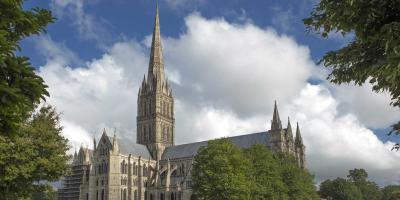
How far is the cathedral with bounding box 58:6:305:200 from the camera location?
104625 millimetres

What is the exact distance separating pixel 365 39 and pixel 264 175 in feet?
158

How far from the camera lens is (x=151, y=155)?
120438 mm

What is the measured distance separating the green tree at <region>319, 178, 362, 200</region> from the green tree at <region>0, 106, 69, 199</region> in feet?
315

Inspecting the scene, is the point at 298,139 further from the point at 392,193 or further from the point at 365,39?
the point at 365,39

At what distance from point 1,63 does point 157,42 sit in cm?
12188

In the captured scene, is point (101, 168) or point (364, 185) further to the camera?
point (364, 185)

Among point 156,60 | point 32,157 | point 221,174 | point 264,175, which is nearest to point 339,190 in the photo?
point 156,60

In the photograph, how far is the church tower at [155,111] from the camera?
4751 inches

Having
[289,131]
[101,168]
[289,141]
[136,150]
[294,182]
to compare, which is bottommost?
[294,182]

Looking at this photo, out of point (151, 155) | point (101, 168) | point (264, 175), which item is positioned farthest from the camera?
point (151, 155)

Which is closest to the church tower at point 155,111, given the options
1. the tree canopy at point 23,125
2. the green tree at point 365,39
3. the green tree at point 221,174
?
the green tree at point 221,174

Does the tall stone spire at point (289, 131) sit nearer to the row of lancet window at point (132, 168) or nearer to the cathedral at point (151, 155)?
the cathedral at point (151, 155)

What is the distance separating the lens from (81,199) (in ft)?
362

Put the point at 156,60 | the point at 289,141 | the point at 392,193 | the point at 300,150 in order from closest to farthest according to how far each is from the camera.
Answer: the point at 392,193 < the point at 289,141 < the point at 300,150 < the point at 156,60
